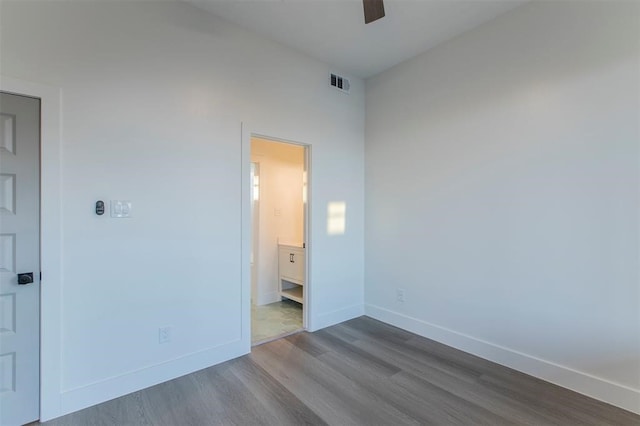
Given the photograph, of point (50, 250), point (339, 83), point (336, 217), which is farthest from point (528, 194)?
point (50, 250)

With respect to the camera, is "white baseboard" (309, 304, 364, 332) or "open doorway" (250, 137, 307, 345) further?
"open doorway" (250, 137, 307, 345)

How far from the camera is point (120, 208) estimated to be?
7.20 ft

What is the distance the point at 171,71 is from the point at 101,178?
3.32ft

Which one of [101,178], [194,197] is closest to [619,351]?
[194,197]

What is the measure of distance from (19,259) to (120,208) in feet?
2.03

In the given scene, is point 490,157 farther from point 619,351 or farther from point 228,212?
point 228,212

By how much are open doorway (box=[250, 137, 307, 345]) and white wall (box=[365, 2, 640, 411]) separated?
1553 mm

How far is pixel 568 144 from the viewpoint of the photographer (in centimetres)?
230

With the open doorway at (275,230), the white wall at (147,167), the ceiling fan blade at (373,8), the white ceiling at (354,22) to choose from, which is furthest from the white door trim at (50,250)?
the open doorway at (275,230)

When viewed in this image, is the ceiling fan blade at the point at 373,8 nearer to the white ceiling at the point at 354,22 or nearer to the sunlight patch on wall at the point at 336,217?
the white ceiling at the point at 354,22

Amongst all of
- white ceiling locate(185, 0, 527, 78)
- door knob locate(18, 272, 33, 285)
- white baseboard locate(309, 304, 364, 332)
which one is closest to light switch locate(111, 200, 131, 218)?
door knob locate(18, 272, 33, 285)

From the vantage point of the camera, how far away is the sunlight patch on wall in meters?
3.58

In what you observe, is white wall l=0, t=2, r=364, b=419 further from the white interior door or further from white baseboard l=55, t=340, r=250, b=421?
the white interior door

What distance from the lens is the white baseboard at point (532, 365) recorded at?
208cm
